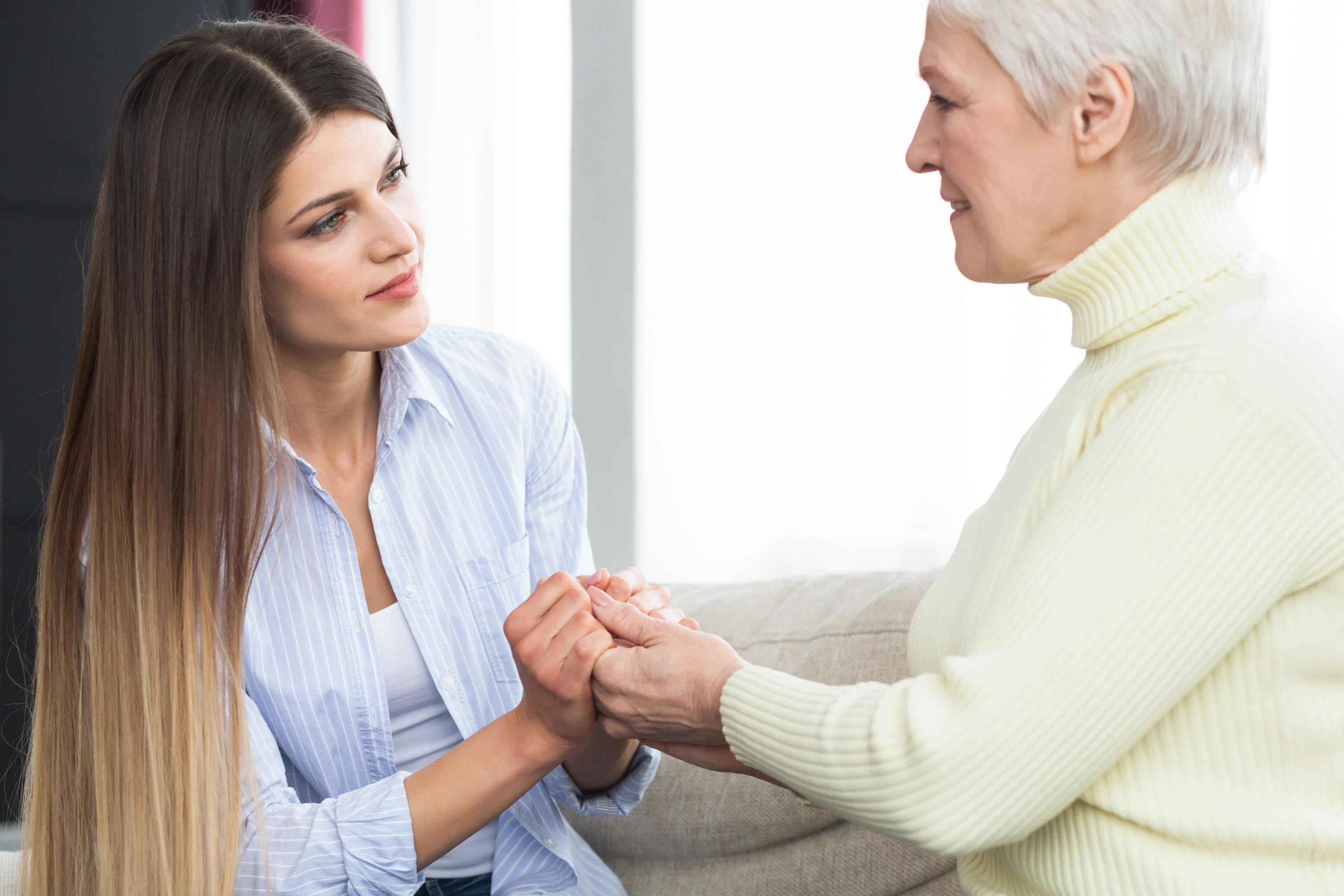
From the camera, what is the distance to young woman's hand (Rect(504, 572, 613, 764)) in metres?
1.21

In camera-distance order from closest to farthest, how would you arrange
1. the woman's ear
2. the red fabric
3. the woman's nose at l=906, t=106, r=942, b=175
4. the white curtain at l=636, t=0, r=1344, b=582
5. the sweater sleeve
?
1. the sweater sleeve
2. the woman's ear
3. the woman's nose at l=906, t=106, r=942, b=175
4. the white curtain at l=636, t=0, r=1344, b=582
5. the red fabric

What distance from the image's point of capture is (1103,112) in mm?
871

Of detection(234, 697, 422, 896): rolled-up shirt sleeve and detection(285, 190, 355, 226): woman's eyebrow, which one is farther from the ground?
detection(285, 190, 355, 226): woman's eyebrow

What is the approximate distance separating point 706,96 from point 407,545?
1.65 metres

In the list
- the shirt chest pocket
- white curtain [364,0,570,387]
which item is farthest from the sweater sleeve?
white curtain [364,0,570,387]

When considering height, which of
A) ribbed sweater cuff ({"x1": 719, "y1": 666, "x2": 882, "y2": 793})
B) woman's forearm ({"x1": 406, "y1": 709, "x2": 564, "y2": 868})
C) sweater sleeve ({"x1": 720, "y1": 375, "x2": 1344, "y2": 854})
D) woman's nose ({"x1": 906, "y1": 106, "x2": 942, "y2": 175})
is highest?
woman's nose ({"x1": 906, "y1": 106, "x2": 942, "y2": 175})

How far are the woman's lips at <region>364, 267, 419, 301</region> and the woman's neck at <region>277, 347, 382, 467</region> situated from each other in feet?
0.41

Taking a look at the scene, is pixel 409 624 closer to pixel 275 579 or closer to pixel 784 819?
pixel 275 579

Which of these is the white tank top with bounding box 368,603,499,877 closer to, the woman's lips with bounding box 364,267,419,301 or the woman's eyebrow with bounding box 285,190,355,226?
the woman's lips with bounding box 364,267,419,301

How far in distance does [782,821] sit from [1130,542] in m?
0.85

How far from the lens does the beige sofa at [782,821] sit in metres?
1.42

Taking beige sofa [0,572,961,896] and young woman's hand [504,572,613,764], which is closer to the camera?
young woman's hand [504,572,613,764]

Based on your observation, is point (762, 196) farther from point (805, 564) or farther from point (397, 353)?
point (397, 353)

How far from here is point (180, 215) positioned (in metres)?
1.29
